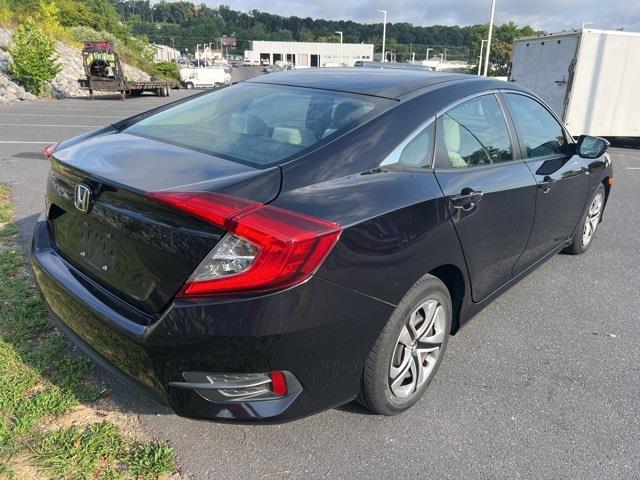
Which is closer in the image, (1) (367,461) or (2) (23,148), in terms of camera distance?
(1) (367,461)

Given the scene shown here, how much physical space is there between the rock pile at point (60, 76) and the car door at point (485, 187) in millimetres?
21833

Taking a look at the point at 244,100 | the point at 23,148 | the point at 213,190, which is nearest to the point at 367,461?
the point at 213,190

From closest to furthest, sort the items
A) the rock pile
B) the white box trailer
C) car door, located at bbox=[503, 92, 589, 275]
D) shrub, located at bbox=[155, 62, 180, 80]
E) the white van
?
1. car door, located at bbox=[503, 92, 589, 275]
2. the white box trailer
3. the rock pile
4. shrub, located at bbox=[155, 62, 180, 80]
5. the white van

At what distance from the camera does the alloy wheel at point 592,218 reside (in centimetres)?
475

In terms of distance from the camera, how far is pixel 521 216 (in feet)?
10.5

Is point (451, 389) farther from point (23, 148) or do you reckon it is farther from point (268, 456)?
point (23, 148)

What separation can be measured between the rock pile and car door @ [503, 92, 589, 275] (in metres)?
21.7

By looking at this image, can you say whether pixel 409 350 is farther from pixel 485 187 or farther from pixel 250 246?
pixel 250 246

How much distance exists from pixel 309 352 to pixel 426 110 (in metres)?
1.38

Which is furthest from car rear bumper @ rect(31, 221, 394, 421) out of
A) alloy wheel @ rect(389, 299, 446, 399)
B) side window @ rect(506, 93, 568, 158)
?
side window @ rect(506, 93, 568, 158)

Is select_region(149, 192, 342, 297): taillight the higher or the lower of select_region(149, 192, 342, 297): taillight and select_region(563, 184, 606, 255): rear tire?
the higher

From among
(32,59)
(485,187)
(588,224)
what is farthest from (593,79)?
(32,59)

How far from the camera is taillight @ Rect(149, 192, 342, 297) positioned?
1.78 meters

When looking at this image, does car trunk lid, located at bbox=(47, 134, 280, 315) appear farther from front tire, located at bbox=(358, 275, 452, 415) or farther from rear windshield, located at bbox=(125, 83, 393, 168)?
front tire, located at bbox=(358, 275, 452, 415)
